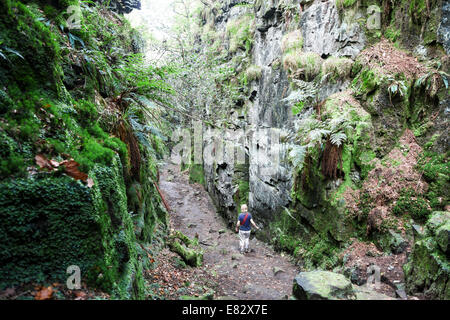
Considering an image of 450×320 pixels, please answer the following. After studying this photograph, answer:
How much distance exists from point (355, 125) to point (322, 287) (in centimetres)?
456

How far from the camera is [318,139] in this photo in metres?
6.35

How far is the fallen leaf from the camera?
222 cm

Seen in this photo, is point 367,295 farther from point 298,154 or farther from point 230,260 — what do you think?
point 230,260

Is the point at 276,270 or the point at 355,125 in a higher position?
the point at 355,125

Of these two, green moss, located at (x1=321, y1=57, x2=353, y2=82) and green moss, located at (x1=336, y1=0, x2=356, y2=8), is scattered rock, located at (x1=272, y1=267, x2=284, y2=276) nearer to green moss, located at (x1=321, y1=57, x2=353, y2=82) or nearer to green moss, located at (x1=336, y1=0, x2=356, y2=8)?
green moss, located at (x1=321, y1=57, x2=353, y2=82)

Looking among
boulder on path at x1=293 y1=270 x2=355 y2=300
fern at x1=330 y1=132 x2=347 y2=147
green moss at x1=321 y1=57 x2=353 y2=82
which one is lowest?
boulder on path at x1=293 y1=270 x2=355 y2=300

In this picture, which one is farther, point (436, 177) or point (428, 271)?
point (436, 177)

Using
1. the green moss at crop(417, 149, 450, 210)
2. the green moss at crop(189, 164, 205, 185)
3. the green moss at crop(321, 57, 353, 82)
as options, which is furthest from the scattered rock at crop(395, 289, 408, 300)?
the green moss at crop(189, 164, 205, 185)

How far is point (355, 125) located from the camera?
6422 mm

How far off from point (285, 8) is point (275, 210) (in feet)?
29.0

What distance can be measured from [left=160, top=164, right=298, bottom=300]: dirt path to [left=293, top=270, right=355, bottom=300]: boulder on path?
100 centimetres

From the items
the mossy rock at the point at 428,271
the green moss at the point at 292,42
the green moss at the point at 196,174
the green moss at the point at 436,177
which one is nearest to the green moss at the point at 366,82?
the green moss at the point at 436,177

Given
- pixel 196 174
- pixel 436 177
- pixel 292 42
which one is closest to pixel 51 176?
pixel 436 177

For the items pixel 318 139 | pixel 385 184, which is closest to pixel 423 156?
pixel 385 184
